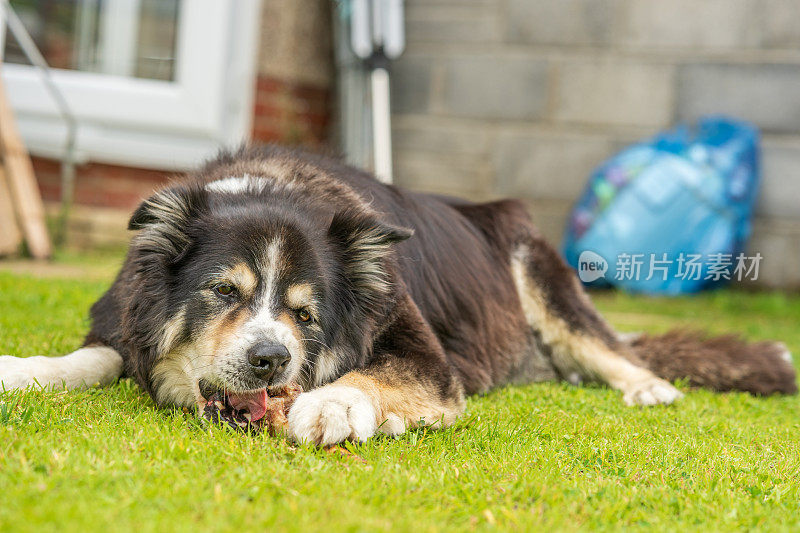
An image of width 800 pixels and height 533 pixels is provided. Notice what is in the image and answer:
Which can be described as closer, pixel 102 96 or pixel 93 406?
pixel 93 406

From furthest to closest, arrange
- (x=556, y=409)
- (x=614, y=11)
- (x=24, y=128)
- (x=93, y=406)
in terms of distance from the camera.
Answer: (x=614, y=11), (x=24, y=128), (x=556, y=409), (x=93, y=406)

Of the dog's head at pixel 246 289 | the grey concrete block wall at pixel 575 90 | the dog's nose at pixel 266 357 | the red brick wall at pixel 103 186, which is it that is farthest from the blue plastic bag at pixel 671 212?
the dog's nose at pixel 266 357

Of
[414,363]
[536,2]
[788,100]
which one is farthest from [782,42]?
[414,363]

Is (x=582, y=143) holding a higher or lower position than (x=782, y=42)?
lower

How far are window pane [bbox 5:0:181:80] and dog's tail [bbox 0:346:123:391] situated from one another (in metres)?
5.55

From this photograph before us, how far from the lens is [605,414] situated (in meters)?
4.12

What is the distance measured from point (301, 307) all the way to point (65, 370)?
1.09 metres

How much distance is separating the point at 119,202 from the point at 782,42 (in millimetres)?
7013

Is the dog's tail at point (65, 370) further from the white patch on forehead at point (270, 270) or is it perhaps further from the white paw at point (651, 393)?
the white paw at point (651, 393)

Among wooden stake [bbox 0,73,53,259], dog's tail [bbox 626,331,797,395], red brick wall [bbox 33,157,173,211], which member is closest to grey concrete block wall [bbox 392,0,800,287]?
red brick wall [bbox 33,157,173,211]

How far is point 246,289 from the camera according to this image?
324cm

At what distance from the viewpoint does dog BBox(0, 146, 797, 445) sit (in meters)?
3.21

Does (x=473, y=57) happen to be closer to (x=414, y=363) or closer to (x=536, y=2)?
(x=536, y=2)

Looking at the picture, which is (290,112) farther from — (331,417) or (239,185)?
(331,417)
